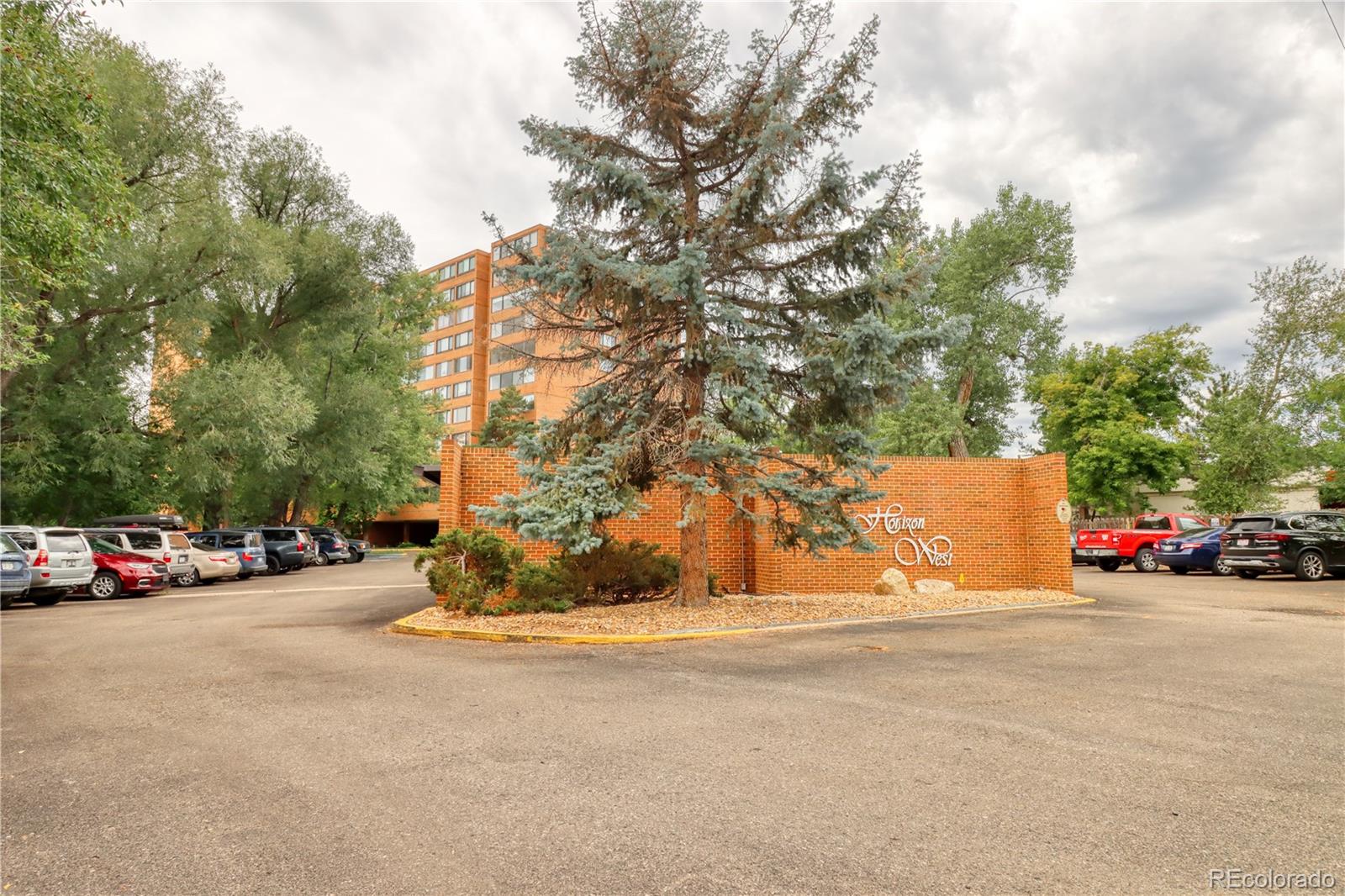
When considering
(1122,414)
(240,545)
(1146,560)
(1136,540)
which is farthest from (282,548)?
(1122,414)

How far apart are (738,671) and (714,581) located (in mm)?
5952

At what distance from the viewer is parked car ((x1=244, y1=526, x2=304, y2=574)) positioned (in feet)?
90.3

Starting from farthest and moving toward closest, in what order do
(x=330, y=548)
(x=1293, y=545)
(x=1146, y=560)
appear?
(x=330, y=548) < (x=1146, y=560) < (x=1293, y=545)

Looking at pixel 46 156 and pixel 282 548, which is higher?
pixel 46 156

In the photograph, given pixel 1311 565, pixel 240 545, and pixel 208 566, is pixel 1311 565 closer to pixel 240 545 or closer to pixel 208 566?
pixel 208 566

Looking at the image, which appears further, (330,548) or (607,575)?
(330,548)

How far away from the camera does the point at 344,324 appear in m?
32.2

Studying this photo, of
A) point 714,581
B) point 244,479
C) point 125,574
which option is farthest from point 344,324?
point 714,581

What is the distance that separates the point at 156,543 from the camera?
20375 mm

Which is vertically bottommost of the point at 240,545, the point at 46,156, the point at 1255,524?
the point at 240,545

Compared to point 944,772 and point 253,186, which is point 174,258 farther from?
point 944,772

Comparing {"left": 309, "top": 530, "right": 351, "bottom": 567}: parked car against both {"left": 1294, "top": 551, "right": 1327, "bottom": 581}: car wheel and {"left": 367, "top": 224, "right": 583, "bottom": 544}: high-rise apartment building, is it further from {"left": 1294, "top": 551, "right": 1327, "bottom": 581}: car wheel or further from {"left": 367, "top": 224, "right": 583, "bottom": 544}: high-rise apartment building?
{"left": 1294, "top": 551, "right": 1327, "bottom": 581}: car wheel

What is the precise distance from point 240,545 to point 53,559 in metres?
9.16

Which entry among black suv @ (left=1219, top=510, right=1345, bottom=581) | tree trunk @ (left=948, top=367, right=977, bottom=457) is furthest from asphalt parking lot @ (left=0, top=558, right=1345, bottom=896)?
tree trunk @ (left=948, top=367, right=977, bottom=457)
